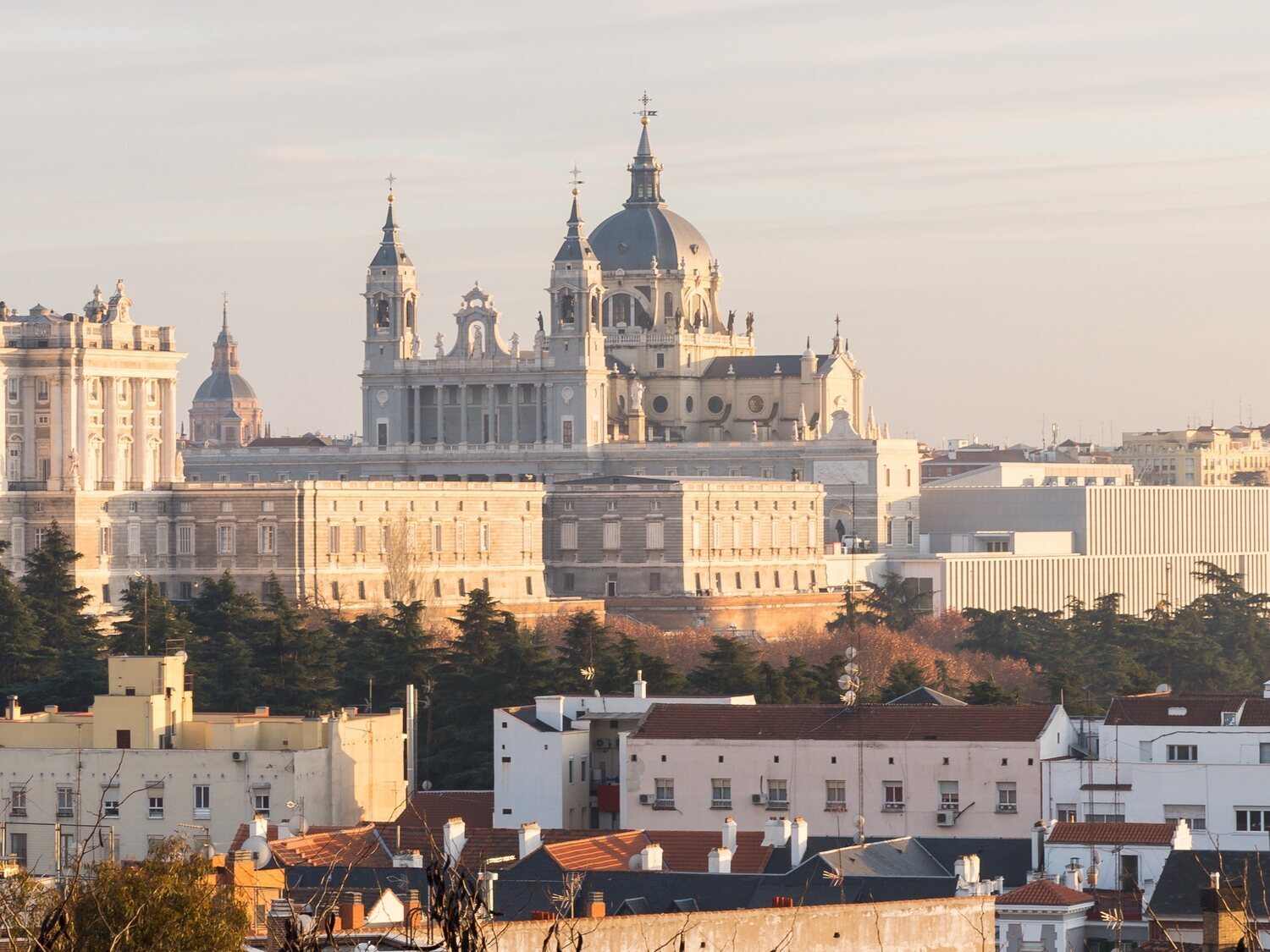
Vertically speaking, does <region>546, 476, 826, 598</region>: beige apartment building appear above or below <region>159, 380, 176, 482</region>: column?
below

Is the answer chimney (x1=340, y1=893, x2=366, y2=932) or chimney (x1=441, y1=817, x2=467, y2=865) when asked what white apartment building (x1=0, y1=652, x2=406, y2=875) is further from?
chimney (x1=340, y1=893, x2=366, y2=932)

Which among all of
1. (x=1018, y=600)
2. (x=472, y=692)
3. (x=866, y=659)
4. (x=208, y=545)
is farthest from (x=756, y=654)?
(x=1018, y=600)

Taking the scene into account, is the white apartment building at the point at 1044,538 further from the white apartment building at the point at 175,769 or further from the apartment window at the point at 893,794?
the apartment window at the point at 893,794

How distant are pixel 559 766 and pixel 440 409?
399 ft

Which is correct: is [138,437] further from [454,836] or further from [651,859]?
[651,859]

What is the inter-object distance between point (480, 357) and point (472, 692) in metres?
97.6

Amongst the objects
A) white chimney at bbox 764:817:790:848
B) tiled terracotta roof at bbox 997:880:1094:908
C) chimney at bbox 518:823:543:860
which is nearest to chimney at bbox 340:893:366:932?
tiled terracotta roof at bbox 997:880:1094:908

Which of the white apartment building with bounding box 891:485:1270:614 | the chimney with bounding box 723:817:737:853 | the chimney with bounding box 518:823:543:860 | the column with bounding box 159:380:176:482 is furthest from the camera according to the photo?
the white apartment building with bounding box 891:485:1270:614

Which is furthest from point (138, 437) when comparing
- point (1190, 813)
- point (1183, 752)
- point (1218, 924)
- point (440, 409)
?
point (1218, 924)

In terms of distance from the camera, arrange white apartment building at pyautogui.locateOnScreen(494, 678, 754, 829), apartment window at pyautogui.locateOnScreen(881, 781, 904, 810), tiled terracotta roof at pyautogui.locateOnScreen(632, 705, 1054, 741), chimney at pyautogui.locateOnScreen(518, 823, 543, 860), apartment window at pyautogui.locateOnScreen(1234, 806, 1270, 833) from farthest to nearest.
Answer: white apartment building at pyautogui.locateOnScreen(494, 678, 754, 829)
tiled terracotta roof at pyautogui.locateOnScreen(632, 705, 1054, 741)
apartment window at pyautogui.locateOnScreen(881, 781, 904, 810)
apartment window at pyautogui.locateOnScreen(1234, 806, 1270, 833)
chimney at pyautogui.locateOnScreen(518, 823, 543, 860)

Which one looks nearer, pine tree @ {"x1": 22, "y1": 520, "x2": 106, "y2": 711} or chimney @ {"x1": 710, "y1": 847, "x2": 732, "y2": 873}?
chimney @ {"x1": 710, "y1": 847, "x2": 732, "y2": 873}

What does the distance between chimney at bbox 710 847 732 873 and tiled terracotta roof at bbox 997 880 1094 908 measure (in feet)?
16.3

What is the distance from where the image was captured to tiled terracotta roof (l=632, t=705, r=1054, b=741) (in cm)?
6619

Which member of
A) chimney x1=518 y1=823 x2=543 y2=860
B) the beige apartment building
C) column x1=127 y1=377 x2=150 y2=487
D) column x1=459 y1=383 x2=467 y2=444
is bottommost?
chimney x1=518 y1=823 x2=543 y2=860
